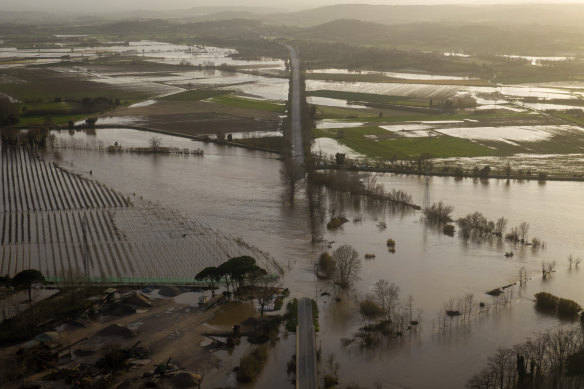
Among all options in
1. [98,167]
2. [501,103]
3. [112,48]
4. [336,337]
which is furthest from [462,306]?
[112,48]

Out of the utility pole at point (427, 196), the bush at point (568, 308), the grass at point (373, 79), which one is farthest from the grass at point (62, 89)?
the bush at point (568, 308)

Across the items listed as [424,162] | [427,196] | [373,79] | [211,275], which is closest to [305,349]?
[211,275]

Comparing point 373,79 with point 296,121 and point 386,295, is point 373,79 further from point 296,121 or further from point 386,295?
point 386,295

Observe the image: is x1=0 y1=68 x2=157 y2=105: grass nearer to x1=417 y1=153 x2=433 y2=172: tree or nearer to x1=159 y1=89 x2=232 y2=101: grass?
x1=159 y1=89 x2=232 y2=101: grass

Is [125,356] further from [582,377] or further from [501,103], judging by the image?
[501,103]

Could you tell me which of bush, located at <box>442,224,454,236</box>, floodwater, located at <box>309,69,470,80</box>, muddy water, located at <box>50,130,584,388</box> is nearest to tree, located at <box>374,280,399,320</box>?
muddy water, located at <box>50,130,584,388</box>

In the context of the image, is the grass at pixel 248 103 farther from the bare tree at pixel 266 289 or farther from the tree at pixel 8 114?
the bare tree at pixel 266 289
